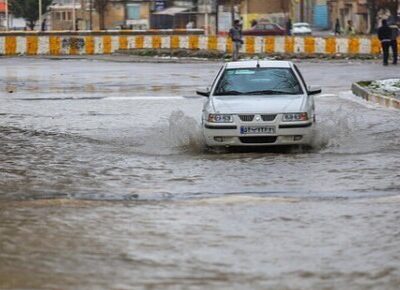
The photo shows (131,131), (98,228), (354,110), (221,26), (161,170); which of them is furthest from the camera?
(221,26)

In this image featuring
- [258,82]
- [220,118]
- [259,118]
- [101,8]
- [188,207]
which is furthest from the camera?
[101,8]

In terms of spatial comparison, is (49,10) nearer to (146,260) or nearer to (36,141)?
(36,141)

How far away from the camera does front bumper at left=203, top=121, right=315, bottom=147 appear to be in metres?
15.5

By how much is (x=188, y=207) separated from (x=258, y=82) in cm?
574

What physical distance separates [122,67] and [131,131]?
23519mm

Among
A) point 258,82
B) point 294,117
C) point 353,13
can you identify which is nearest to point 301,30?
point 353,13

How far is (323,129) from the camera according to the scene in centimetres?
1683

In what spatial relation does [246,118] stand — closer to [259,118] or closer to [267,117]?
[259,118]

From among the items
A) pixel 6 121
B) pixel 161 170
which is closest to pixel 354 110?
pixel 6 121

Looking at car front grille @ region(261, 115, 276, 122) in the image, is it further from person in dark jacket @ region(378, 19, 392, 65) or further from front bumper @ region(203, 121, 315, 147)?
person in dark jacket @ region(378, 19, 392, 65)

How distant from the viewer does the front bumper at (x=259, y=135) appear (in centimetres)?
1548

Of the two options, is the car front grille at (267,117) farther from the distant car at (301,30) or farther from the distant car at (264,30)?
the distant car at (301,30)

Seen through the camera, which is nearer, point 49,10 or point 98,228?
point 98,228

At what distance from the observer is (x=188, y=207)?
1127 cm
